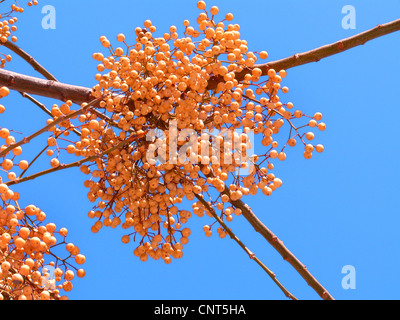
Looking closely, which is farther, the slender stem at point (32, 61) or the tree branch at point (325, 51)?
the slender stem at point (32, 61)

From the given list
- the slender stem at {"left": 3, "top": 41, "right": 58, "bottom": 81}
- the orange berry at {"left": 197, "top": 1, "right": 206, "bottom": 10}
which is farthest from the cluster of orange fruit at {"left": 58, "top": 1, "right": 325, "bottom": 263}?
the slender stem at {"left": 3, "top": 41, "right": 58, "bottom": 81}

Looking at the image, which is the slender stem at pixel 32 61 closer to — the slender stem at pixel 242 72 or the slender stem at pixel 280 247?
the slender stem at pixel 242 72

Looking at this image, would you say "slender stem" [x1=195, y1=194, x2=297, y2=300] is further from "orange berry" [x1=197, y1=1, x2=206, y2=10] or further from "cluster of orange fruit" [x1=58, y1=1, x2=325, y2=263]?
"orange berry" [x1=197, y1=1, x2=206, y2=10]

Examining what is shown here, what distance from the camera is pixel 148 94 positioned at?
6.53ft

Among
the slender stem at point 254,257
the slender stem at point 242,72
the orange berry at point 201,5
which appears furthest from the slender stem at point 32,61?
the slender stem at point 254,257

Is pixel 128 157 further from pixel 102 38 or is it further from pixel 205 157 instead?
pixel 102 38

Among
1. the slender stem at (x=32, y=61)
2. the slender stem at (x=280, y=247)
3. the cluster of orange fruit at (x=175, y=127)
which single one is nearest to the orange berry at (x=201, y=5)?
the cluster of orange fruit at (x=175, y=127)

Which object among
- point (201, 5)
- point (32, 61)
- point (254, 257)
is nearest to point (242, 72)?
point (201, 5)

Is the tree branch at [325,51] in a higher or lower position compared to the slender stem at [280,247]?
higher

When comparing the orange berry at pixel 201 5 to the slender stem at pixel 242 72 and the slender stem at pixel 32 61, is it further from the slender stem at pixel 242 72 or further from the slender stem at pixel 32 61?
the slender stem at pixel 32 61

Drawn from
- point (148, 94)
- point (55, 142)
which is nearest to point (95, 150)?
point (55, 142)

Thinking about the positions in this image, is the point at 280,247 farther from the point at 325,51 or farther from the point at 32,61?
the point at 32,61

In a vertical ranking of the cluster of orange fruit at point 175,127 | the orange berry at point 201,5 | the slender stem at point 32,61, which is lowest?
the cluster of orange fruit at point 175,127
